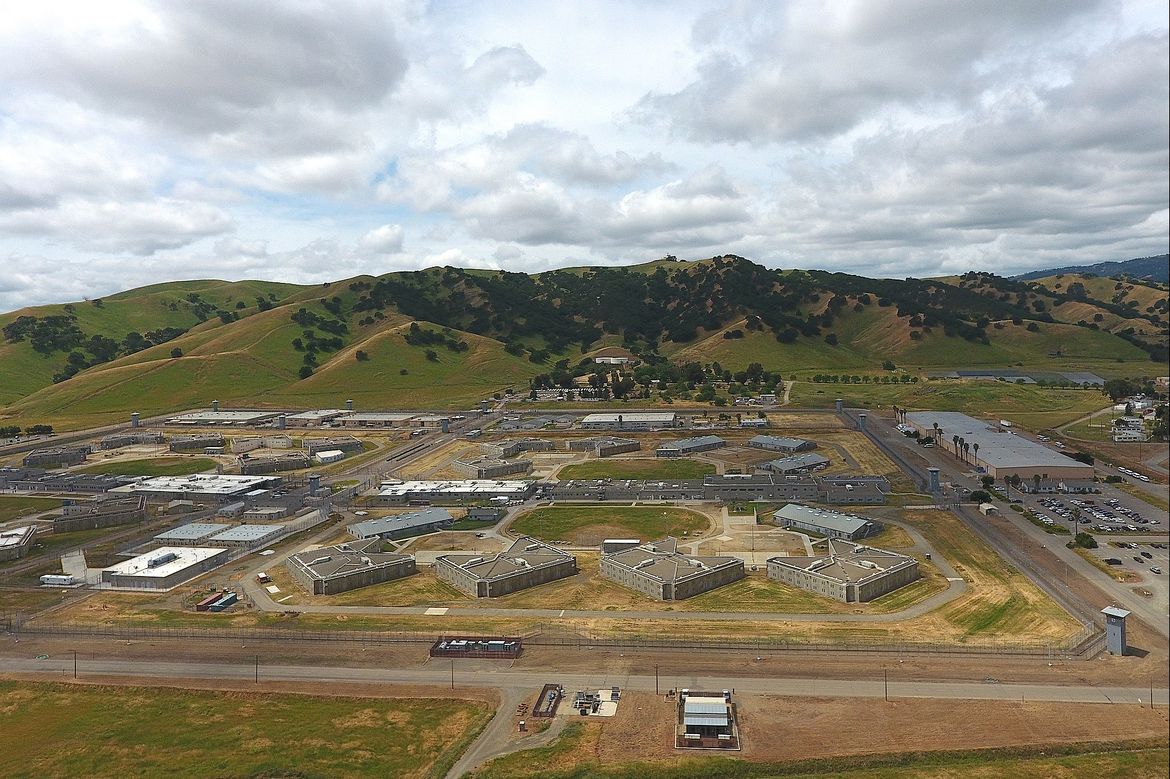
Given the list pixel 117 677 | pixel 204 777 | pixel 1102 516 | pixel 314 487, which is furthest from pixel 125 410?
pixel 1102 516

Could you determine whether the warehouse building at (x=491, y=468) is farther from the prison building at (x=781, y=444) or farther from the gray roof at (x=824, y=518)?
the gray roof at (x=824, y=518)

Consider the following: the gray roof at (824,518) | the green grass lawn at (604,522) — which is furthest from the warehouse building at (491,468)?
the gray roof at (824,518)

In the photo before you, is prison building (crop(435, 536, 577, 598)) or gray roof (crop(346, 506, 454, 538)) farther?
gray roof (crop(346, 506, 454, 538))

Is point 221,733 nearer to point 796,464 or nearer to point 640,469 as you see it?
point 640,469

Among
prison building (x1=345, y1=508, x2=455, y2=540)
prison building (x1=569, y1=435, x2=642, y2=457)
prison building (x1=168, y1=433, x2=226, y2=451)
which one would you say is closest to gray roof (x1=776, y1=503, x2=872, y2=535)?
prison building (x1=345, y1=508, x2=455, y2=540)

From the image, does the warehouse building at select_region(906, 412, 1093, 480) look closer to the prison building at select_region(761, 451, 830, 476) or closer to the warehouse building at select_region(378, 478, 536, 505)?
the prison building at select_region(761, 451, 830, 476)
